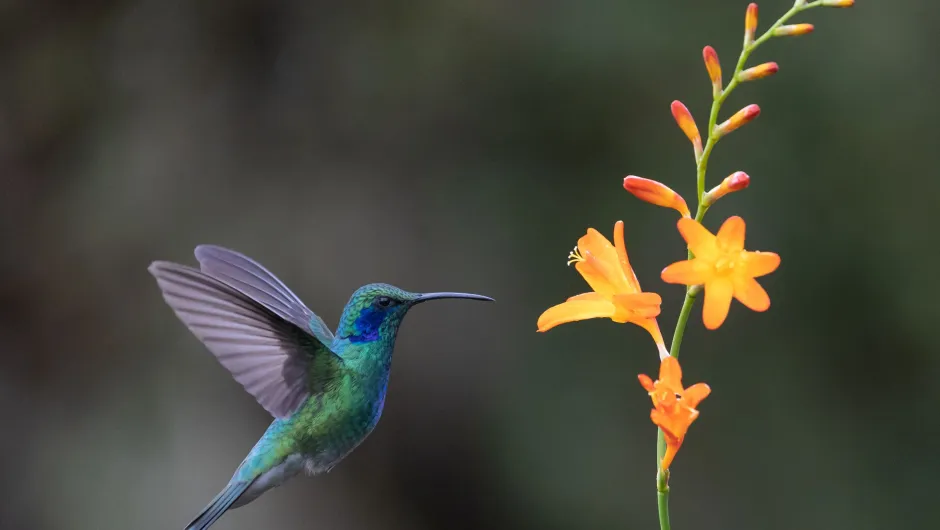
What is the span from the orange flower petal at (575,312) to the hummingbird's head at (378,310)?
0.85 feet

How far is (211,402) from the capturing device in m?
3.96

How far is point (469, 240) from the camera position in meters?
4.05

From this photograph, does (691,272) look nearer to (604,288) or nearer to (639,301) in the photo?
(639,301)

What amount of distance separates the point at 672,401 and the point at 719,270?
0.22 m

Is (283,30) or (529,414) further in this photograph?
(283,30)

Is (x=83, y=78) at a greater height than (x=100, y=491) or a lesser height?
greater

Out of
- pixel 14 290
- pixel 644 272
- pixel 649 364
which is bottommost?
pixel 649 364

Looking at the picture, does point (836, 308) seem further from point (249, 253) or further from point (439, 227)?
point (249, 253)

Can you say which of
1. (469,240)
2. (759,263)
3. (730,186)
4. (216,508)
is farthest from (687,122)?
(469,240)

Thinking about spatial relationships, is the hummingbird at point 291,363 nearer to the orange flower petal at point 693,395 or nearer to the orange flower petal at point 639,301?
the orange flower petal at point 639,301

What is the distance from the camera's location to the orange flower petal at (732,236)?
4.56ft

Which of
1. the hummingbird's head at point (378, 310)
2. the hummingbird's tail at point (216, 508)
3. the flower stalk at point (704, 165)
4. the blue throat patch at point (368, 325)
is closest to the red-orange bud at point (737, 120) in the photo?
the flower stalk at point (704, 165)

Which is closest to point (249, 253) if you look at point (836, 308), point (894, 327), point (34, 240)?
point (34, 240)

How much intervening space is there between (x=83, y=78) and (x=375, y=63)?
1.39 m
